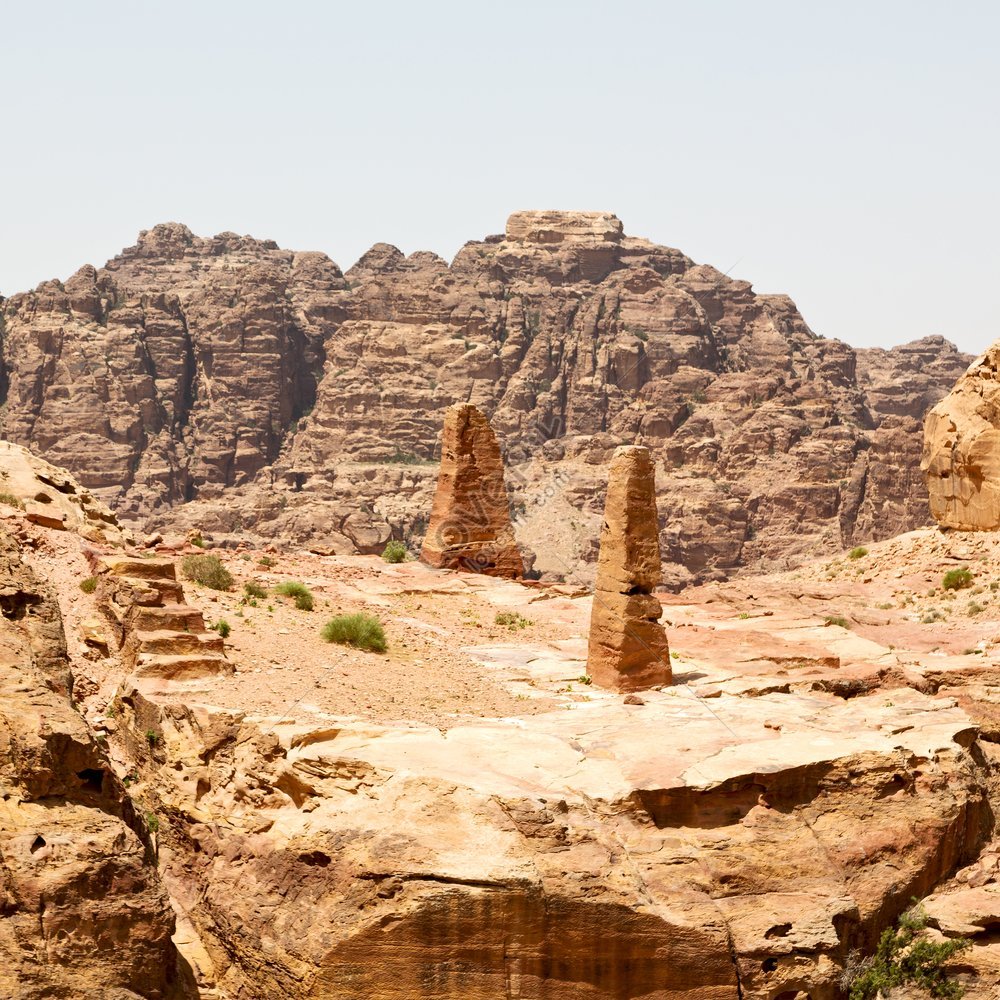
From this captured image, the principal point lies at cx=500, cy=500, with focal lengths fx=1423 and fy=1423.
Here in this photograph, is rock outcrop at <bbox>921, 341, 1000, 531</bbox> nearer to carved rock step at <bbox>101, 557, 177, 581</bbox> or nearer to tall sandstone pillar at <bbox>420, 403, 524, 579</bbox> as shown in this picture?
tall sandstone pillar at <bbox>420, 403, 524, 579</bbox>

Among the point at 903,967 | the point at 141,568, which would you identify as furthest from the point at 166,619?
the point at 903,967

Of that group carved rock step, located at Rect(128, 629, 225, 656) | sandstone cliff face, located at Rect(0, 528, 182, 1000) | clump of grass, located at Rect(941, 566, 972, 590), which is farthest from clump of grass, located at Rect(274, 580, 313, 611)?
clump of grass, located at Rect(941, 566, 972, 590)

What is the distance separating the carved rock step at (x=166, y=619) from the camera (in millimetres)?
23750

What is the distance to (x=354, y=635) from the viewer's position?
26.7 m

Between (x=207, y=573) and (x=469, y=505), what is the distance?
11177 millimetres

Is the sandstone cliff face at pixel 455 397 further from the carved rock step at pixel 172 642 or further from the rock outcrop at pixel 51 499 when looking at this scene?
the carved rock step at pixel 172 642

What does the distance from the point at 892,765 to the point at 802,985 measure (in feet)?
12.6

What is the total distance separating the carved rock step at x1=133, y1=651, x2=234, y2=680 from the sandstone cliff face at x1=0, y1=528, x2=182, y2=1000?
270 inches

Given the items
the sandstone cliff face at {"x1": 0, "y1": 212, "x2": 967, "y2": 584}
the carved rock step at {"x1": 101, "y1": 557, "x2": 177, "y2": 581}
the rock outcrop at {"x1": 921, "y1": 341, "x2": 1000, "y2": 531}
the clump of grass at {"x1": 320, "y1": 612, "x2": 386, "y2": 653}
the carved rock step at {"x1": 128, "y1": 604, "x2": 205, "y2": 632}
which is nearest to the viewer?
the carved rock step at {"x1": 128, "y1": 604, "x2": 205, "y2": 632}

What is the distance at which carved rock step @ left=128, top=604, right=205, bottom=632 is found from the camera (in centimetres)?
2375

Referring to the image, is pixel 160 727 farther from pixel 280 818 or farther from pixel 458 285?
pixel 458 285

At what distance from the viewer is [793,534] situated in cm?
12762

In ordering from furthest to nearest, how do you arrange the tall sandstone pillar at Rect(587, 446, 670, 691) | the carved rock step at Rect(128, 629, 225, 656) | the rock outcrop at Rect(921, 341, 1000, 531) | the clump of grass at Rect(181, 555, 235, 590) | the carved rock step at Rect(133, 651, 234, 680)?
the rock outcrop at Rect(921, 341, 1000, 531) → the clump of grass at Rect(181, 555, 235, 590) → the tall sandstone pillar at Rect(587, 446, 670, 691) → the carved rock step at Rect(128, 629, 225, 656) → the carved rock step at Rect(133, 651, 234, 680)

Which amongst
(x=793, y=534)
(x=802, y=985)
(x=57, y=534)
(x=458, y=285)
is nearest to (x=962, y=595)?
(x=802, y=985)
